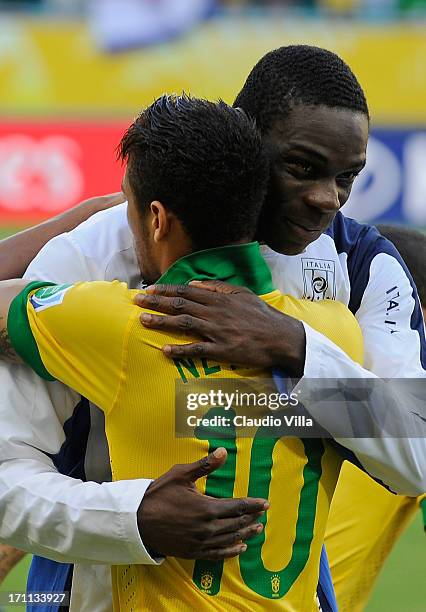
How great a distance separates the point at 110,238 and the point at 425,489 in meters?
0.80

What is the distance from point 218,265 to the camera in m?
2.00

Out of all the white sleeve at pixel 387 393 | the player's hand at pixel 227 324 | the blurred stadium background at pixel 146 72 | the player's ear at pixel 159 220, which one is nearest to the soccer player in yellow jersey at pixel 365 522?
the white sleeve at pixel 387 393

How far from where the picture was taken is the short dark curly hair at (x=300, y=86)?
7.14 feet

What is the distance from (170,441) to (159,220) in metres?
0.39

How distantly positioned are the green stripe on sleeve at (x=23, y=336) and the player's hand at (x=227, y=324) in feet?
0.66

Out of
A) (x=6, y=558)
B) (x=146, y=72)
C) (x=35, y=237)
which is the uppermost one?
(x=35, y=237)

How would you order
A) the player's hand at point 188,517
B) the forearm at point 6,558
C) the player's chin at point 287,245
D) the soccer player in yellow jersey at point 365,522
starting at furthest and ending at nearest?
the forearm at point 6,558 < the soccer player in yellow jersey at point 365,522 < the player's chin at point 287,245 < the player's hand at point 188,517

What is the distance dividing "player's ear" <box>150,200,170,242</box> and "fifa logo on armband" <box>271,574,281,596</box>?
0.64 m

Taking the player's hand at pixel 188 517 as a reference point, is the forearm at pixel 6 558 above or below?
below

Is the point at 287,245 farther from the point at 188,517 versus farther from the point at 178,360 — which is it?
the point at 188,517

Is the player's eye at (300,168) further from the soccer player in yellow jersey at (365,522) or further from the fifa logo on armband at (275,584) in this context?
the soccer player in yellow jersey at (365,522)

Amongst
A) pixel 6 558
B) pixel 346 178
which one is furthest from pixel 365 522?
pixel 346 178

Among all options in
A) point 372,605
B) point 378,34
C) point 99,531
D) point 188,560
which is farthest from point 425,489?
point 378,34

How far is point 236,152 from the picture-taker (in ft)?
6.40
